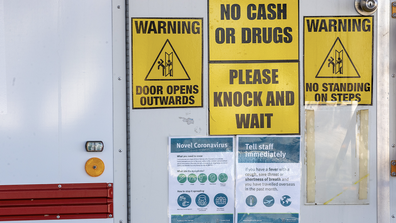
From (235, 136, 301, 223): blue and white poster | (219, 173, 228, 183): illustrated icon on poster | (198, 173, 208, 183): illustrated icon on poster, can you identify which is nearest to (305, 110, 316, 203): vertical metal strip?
(235, 136, 301, 223): blue and white poster

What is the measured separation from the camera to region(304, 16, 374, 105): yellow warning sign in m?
1.51

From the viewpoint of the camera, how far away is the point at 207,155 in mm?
1517

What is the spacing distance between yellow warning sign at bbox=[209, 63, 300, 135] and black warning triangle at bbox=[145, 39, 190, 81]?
181mm

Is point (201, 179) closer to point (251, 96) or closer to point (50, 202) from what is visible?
point (251, 96)

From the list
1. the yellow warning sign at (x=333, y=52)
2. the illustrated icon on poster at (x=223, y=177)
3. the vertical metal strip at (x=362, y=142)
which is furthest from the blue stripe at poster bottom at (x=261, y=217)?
the yellow warning sign at (x=333, y=52)

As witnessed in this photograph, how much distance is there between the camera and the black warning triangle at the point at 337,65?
59.5 inches

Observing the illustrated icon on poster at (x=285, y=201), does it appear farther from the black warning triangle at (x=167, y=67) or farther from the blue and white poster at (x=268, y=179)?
the black warning triangle at (x=167, y=67)

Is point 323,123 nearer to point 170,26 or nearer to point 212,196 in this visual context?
point 212,196

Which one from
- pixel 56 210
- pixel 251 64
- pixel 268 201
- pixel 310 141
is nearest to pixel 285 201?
pixel 268 201

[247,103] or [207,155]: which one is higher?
[247,103]

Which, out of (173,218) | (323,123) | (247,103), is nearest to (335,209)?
(323,123)

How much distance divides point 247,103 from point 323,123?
1.53 ft

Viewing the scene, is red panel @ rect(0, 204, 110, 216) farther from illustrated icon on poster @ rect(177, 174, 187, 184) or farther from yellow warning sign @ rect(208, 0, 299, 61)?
yellow warning sign @ rect(208, 0, 299, 61)

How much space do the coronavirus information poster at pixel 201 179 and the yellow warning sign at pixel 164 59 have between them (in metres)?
0.29
